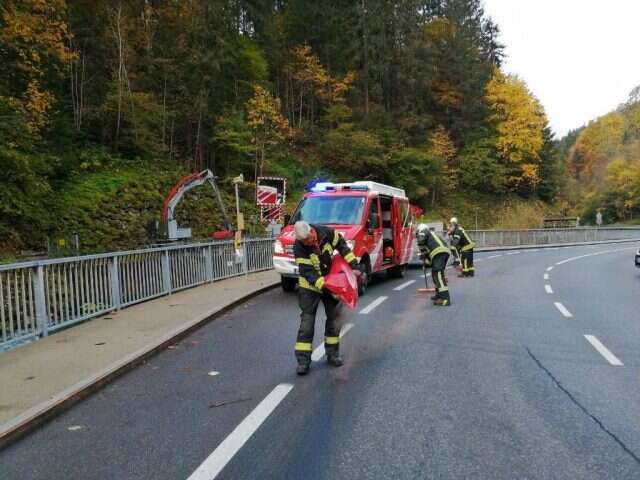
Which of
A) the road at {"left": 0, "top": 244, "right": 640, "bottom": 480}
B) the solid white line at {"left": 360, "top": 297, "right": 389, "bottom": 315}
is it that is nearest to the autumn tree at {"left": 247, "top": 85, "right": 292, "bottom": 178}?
the solid white line at {"left": 360, "top": 297, "right": 389, "bottom": 315}

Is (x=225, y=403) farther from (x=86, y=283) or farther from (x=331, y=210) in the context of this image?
(x=331, y=210)

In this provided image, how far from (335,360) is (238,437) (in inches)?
83.6

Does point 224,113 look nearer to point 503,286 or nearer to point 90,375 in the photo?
point 503,286

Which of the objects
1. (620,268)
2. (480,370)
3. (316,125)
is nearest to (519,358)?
(480,370)

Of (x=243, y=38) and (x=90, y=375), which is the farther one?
(x=243, y=38)

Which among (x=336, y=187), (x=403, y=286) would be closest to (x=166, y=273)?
(x=336, y=187)

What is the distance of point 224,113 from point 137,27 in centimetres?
643

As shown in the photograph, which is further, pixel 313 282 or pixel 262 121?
pixel 262 121

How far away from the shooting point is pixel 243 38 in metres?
33.6

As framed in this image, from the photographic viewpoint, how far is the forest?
19.7 meters

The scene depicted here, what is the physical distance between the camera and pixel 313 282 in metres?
5.70

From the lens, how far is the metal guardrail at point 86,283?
666 centimetres

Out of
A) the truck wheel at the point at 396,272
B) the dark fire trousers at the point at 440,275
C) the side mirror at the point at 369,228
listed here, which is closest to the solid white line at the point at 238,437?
the dark fire trousers at the point at 440,275

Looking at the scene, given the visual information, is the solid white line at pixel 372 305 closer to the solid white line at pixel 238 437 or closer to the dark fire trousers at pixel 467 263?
the solid white line at pixel 238 437
